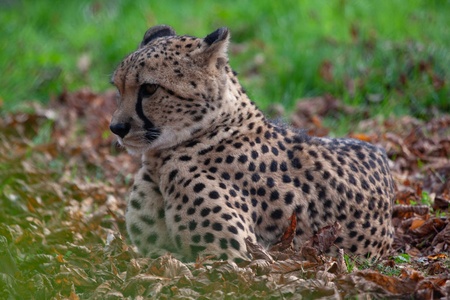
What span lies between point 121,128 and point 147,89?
13.2 inches

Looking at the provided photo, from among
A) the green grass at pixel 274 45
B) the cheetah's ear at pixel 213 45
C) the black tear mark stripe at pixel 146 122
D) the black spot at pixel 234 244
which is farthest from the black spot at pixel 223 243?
the green grass at pixel 274 45

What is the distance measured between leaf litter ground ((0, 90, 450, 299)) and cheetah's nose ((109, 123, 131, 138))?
2.64 feet

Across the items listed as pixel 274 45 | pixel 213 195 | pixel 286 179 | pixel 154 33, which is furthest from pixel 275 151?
pixel 274 45

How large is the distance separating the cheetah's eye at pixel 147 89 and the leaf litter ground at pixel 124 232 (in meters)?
1.09

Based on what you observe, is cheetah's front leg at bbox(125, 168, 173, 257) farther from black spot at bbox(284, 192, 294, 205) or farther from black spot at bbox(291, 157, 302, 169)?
black spot at bbox(291, 157, 302, 169)

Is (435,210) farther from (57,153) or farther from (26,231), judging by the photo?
(57,153)

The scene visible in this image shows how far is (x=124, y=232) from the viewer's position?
17.5 ft

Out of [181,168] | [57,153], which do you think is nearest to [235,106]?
[181,168]

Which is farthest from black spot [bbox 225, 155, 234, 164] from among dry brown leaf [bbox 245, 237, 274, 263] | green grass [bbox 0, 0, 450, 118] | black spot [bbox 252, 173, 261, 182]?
green grass [bbox 0, 0, 450, 118]

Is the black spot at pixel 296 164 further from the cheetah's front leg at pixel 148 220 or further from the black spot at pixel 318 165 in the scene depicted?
the cheetah's front leg at pixel 148 220

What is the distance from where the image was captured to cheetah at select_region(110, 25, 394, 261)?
4176 mm

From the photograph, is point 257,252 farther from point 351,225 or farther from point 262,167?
point 351,225

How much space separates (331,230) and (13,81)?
636 centimetres

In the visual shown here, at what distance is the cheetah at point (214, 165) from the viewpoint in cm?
418
